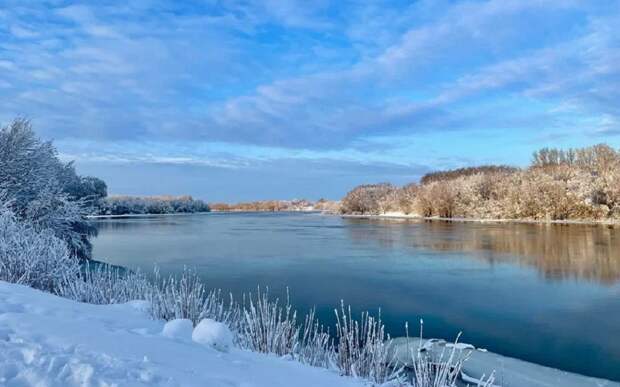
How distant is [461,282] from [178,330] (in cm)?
1275

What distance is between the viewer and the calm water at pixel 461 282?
1002 centimetres

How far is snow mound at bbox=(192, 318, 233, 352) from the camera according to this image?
5.20 m

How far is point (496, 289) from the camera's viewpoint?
49.3 feet

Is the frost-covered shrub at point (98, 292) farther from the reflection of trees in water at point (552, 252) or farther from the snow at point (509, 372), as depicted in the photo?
the reflection of trees in water at point (552, 252)

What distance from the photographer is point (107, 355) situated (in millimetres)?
3893

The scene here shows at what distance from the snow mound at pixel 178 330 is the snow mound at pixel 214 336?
111mm

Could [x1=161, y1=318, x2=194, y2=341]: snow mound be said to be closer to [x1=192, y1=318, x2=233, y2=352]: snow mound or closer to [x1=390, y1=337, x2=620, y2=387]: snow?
[x1=192, y1=318, x2=233, y2=352]: snow mound

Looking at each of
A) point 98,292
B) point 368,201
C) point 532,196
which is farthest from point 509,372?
point 368,201

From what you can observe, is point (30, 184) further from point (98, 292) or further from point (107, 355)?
point (107, 355)

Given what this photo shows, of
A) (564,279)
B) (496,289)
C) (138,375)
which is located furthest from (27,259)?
(564,279)

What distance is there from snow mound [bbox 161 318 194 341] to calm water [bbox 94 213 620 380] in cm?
603

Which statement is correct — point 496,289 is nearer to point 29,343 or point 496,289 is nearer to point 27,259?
point 27,259

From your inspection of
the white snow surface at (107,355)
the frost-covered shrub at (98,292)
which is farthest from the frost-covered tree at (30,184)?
the white snow surface at (107,355)

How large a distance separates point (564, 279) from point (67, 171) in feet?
81.6
